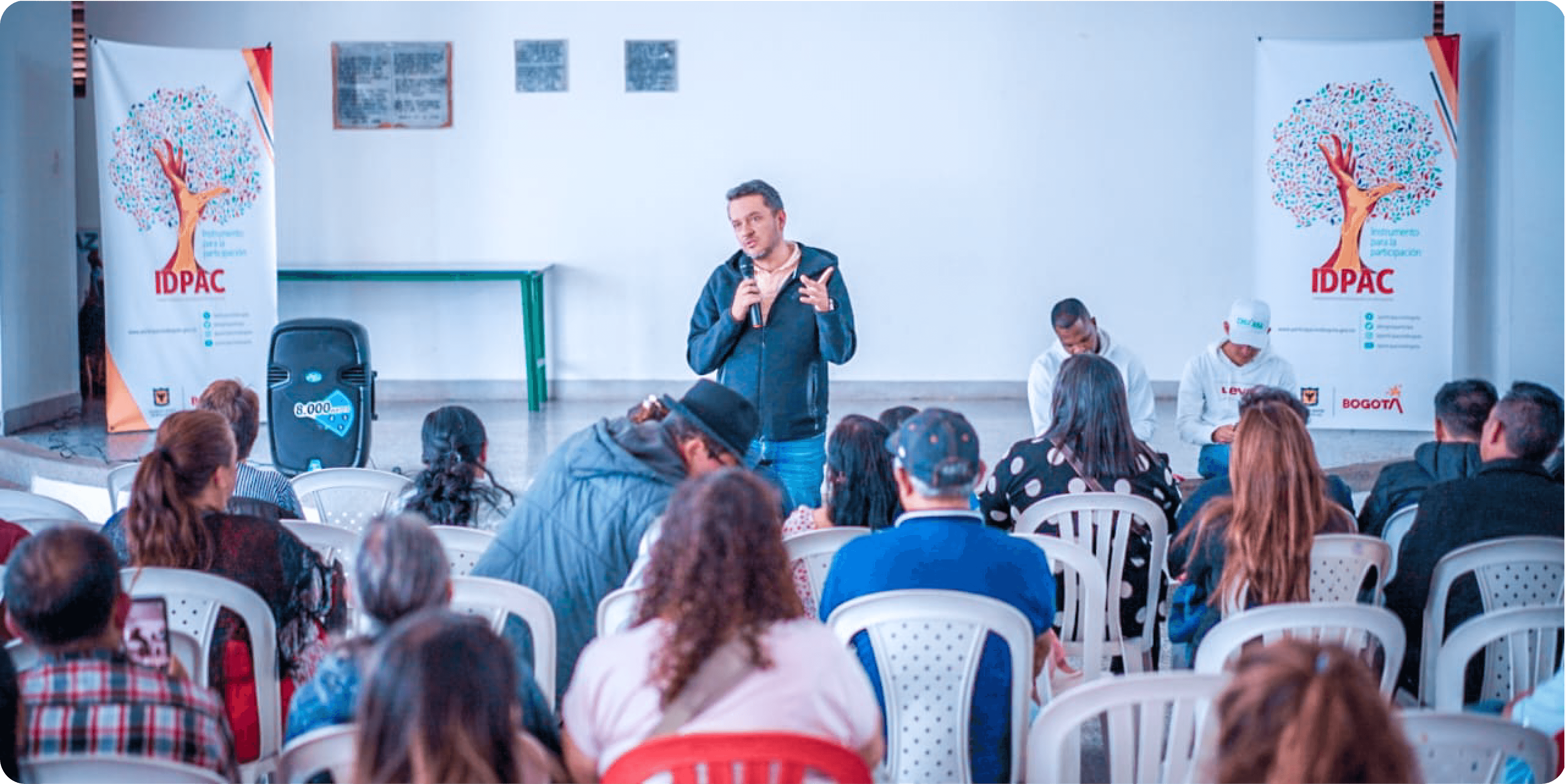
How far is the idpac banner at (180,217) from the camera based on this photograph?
8.41 metres

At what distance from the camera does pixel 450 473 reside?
3.96 meters

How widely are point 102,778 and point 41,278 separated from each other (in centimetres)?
760

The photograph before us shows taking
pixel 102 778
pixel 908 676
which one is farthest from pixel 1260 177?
pixel 102 778

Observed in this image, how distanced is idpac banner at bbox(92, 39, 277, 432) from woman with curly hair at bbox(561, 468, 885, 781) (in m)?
6.89

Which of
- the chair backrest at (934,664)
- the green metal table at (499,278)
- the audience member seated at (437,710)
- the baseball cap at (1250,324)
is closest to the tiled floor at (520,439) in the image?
the green metal table at (499,278)

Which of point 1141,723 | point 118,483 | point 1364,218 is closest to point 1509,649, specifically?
point 1141,723

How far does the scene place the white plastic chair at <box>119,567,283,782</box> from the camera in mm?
2863

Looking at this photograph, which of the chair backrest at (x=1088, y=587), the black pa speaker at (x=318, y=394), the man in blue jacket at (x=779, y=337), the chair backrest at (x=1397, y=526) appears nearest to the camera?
the chair backrest at (x=1088, y=587)

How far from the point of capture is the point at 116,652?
91.7 inches

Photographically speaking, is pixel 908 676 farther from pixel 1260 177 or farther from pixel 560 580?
pixel 1260 177

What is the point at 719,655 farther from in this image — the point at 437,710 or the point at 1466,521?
the point at 1466,521

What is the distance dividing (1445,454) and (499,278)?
6480 millimetres

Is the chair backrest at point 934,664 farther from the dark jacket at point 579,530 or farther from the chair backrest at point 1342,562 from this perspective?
the chair backrest at point 1342,562

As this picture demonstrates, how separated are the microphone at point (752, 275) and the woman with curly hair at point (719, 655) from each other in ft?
A: 8.13
